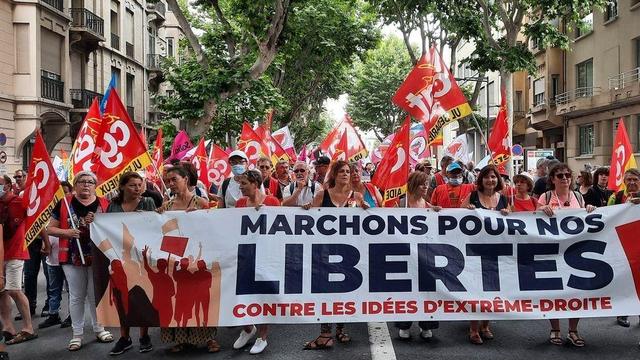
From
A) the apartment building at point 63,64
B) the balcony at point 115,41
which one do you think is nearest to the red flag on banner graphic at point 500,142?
the apartment building at point 63,64

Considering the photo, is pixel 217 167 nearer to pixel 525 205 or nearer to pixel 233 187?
pixel 233 187

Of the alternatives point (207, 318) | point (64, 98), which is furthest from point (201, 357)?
point (64, 98)

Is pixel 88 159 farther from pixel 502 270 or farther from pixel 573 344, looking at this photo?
pixel 573 344

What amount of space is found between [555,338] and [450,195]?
213 centimetres

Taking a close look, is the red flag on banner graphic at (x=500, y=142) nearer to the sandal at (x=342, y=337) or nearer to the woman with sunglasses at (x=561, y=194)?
the woman with sunglasses at (x=561, y=194)

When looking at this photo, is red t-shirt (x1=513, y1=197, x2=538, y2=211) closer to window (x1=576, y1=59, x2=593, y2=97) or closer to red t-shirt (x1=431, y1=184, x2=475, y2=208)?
red t-shirt (x1=431, y1=184, x2=475, y2=208)

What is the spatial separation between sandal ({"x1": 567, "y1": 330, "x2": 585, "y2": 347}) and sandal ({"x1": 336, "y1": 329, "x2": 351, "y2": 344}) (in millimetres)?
1967

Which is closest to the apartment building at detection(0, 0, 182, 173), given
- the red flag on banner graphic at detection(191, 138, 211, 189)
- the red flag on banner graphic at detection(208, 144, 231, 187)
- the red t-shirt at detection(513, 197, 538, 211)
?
the red flag on banner graphic at detection(191, 138, 211, 189)

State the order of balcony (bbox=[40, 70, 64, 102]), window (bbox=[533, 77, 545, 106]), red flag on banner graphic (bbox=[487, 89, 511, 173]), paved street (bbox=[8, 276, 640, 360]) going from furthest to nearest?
window (bbox=[533, 77, 545, 106])
balcony (bbox=[40, 70, 64, 102])
red flag on banner graphic (bbox=[487, 89, 511, 173])
paved street (bbox=[8, 276, 640, 360])

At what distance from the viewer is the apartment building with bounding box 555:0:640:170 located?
23.6 m

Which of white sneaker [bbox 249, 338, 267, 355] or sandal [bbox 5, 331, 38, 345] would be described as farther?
sandal [bbox 5, 331, 38, 345]

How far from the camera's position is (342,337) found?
5.98 meters

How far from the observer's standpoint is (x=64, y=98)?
2439 cm

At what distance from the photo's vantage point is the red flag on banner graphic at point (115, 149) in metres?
6.65
